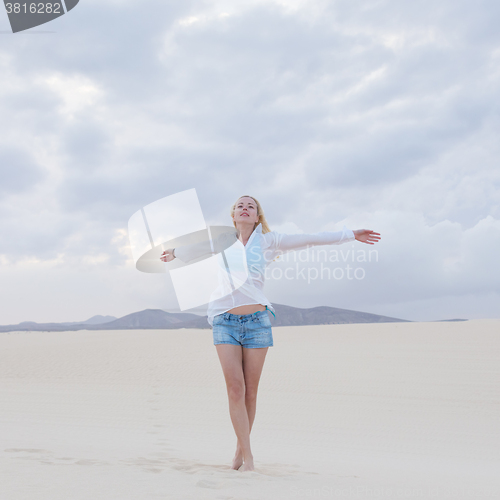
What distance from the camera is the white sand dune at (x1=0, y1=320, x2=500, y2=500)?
288 cm

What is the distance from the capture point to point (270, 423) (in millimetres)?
6926

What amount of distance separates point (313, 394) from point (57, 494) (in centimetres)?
712

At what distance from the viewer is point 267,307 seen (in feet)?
11.4

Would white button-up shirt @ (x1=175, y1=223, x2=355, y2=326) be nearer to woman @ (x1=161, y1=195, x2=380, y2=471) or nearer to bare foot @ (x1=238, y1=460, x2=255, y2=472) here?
woman @ (x1=161, y1=195, x2=380, y2=471)

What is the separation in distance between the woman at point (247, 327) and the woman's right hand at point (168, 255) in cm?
52

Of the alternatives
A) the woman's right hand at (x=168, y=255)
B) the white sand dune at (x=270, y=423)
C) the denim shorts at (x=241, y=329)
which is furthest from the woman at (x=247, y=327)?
the woman's right hand at (x=168, y=255)

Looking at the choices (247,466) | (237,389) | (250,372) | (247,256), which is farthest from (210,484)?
(247,256)

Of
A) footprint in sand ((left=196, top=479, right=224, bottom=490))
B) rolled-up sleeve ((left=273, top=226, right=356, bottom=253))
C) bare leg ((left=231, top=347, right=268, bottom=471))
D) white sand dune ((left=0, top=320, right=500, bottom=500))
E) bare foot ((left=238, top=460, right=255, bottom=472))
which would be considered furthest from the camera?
rolled-up sleeve ((left=273, top=226, right=356, bottom=253))

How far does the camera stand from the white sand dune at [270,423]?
288cm

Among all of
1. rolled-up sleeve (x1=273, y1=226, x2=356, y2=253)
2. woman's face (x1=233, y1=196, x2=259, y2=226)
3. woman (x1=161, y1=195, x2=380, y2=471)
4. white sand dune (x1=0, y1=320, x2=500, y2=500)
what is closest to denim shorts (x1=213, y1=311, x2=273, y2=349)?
woman (x1=161, y1=195, x2=380, y2=471)

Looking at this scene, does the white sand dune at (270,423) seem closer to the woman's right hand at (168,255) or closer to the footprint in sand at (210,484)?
the footprint in sand at (210,484)

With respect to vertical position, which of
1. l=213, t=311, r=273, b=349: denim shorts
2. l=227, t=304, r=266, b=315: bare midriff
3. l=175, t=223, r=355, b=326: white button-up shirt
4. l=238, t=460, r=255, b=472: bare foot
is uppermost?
l=175, t=223, r=355, b=326: white button-up shirt

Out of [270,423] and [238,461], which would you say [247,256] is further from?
[270,423]

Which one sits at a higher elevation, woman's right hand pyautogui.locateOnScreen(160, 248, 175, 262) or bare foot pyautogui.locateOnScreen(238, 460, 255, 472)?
woman's right hand pyautogui.locateOnScreen(160, 248, 175, 262)
